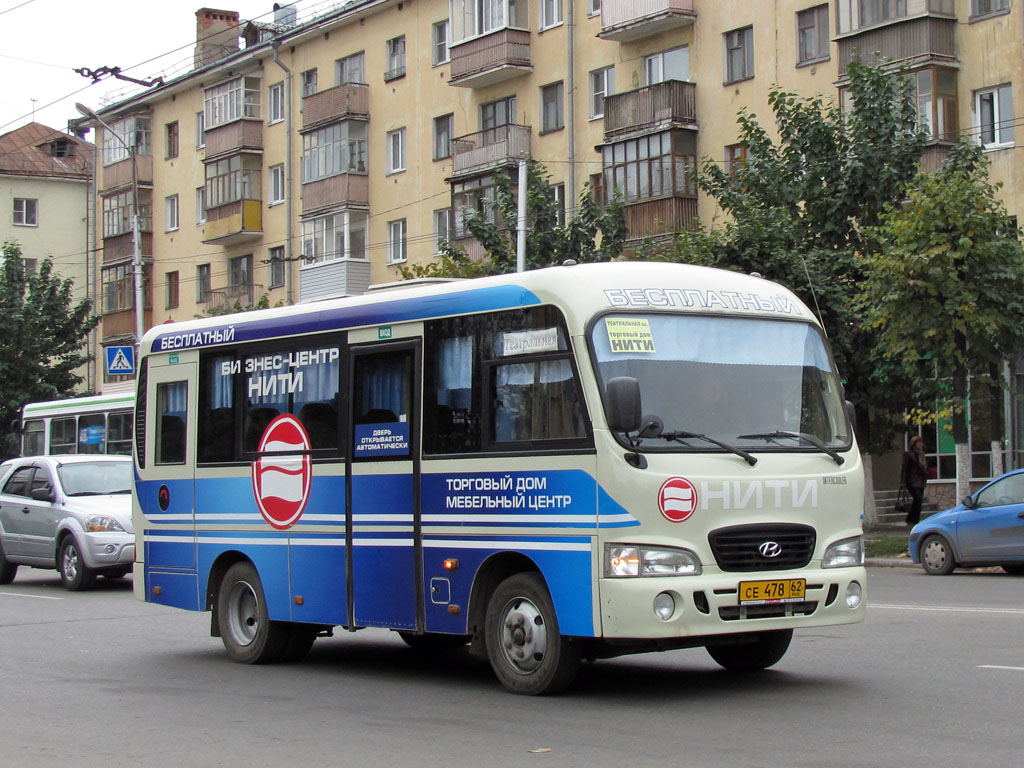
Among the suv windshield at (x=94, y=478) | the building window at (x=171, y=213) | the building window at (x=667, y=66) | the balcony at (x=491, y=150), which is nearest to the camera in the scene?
the suv windshield at (x=94, y=478)

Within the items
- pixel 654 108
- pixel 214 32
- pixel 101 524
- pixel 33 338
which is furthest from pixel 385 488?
pixel 214 32

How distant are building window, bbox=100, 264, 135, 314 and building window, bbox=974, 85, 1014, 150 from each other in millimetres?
37093

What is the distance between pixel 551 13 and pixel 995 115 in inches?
584

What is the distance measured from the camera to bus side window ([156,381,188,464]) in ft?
43.8

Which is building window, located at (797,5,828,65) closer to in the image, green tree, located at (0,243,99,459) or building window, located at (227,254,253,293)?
building window, located at (227,254,253,293)

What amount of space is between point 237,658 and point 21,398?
38.0m

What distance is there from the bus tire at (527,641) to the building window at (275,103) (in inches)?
1823

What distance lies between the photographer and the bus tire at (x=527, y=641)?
9.62 meters

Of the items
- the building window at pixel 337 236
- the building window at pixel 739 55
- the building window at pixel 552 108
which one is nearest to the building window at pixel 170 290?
the building window at pixel 337 236

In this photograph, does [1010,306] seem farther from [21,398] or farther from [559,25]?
[21,398]

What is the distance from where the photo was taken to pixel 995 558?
67.3 ft

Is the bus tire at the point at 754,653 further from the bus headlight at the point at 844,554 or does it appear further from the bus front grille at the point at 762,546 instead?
the bus front grille at the point at 762,546

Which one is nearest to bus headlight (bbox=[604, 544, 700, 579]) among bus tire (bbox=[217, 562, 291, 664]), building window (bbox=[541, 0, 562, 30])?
bus tire (bbox=[217, 562, 291, 664])

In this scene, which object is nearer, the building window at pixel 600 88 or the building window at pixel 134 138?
the building window at pixel 600 88
